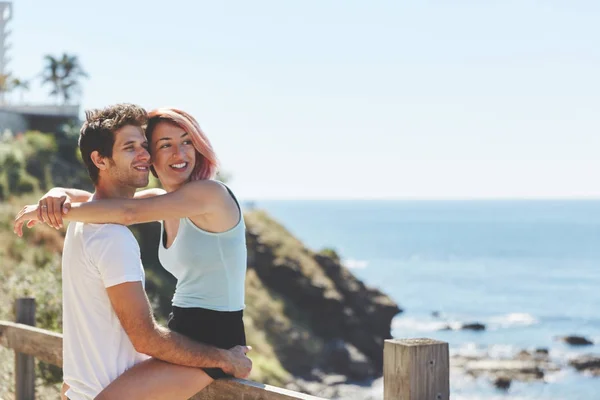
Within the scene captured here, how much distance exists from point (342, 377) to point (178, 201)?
2696 centimetres

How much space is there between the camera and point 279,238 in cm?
3391

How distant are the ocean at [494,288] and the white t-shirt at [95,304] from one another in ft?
91.3

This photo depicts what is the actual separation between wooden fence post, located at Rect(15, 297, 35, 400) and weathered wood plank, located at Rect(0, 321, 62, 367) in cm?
17

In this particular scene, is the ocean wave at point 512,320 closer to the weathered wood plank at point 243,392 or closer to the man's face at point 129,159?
the weathered wood plank at point 243,392

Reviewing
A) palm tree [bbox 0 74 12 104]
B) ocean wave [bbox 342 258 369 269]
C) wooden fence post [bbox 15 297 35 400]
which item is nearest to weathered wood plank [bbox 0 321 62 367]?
wooden fence post [bbox 15 297 35 400]

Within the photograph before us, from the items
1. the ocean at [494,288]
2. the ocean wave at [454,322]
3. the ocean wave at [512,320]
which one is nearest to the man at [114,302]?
the ocean at [494,288]

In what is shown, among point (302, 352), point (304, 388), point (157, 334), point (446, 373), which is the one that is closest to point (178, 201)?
point (157, 334)

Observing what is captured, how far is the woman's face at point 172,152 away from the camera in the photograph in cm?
371

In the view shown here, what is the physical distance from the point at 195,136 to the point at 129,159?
339mm

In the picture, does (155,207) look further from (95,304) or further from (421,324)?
(421,324)

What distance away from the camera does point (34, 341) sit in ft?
18.2

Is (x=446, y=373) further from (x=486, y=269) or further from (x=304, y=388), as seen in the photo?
(x=486, y=269)

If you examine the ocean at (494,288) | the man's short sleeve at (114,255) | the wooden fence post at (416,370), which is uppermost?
the man's short sleeve at (114,255)

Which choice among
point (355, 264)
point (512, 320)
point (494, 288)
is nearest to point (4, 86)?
point (512, 320)
